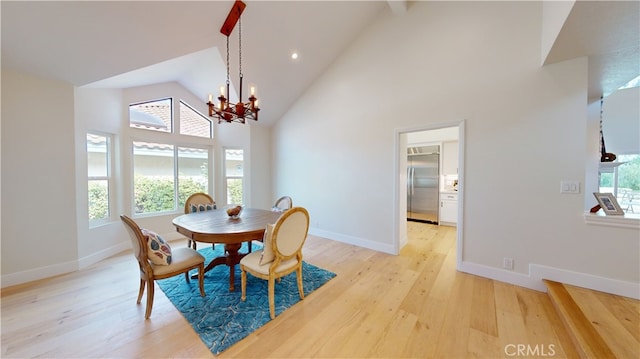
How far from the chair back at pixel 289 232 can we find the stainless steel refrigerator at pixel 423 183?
4.40m

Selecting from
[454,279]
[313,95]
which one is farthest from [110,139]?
[454,279]

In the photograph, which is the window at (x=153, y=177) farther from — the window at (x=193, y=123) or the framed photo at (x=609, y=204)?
the framed photo at (x=609, y=204)

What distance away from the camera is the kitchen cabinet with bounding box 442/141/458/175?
5.45 m

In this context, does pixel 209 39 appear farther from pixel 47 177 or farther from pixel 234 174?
pixel 234 174

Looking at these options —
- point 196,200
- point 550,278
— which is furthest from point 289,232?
point 550,278

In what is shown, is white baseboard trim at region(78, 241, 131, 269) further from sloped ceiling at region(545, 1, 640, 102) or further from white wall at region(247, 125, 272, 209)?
sloped ceiling at region(545, 1, 640, 102)

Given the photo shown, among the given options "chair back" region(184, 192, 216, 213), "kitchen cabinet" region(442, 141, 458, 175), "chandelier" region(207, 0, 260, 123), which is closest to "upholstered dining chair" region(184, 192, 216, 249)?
"chair back" region(184, 192, 216, 213)

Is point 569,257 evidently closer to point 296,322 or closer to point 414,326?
point 414,326

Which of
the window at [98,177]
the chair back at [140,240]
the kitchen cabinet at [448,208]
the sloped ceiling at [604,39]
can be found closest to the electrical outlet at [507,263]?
the sloped ceiling at [604,39]

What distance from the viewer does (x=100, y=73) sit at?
2744 millimetres

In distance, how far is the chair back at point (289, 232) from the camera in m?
1.95

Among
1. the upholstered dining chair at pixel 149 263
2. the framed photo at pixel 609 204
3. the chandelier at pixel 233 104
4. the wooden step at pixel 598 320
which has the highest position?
the chandelier at pixel 233 104

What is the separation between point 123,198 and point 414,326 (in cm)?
478

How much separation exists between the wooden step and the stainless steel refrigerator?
3234 millimetres
